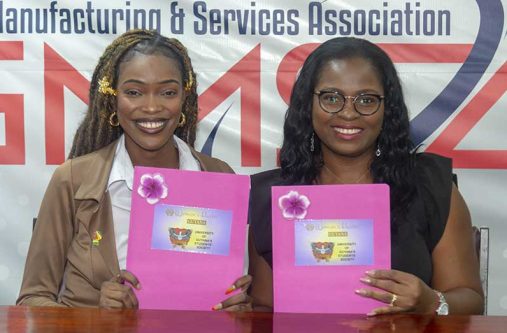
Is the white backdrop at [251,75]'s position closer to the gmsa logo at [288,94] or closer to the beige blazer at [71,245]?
the gmsa logo at [288,94]

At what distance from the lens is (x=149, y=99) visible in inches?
98.3

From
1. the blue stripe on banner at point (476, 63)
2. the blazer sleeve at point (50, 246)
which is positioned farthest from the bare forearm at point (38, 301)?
the blue stripe on banner at point (476, 63)

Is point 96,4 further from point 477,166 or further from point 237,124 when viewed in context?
point 477,166

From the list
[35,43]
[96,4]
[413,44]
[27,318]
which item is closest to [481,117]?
[413,44]

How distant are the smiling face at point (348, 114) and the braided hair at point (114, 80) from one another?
0.48 meters

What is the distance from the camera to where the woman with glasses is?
2.32 m

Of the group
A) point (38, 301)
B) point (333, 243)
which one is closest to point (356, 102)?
point (333, 243)

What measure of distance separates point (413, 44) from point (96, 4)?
52.3 inches

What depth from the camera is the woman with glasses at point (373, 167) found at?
232cm

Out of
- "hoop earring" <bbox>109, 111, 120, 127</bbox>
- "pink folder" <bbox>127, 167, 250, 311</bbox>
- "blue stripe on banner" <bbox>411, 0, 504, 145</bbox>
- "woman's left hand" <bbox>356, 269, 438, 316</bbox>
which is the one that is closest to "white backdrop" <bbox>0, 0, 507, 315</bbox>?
"blue stripe on banner" <bbox>411, 0, 504, 145</bbox>

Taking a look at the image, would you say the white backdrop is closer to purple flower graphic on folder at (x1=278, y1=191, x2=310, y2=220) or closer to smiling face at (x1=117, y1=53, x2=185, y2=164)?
smiling face at (x1=117, y1=53, x2=185, y2=164)

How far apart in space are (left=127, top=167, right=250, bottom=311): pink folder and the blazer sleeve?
33 centimetres

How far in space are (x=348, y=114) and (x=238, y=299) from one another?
571 mm

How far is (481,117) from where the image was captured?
352 centimetres
